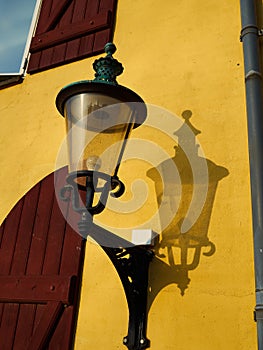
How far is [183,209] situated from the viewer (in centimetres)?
240

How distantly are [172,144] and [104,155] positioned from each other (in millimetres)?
746

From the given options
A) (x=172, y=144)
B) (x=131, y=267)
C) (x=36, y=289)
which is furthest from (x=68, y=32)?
(x=131, y=267)

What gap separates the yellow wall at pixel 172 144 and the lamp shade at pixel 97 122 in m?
0.59

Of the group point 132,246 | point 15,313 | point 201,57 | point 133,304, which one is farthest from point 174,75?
point 15,313

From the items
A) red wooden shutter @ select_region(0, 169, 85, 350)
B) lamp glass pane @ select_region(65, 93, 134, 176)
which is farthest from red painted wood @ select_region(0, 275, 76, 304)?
lamp glass pane @ select_region(65, 93, 134, 176)

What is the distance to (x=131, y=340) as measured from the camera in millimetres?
2186

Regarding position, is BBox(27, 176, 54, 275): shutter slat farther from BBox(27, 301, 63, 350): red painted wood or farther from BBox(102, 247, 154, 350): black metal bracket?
BBox(102, 247, 154, 350): black metal bracket

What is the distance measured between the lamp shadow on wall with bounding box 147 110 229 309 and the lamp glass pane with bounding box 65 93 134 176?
53cm

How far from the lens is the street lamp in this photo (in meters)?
1.96

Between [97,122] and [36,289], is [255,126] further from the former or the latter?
[36,289]

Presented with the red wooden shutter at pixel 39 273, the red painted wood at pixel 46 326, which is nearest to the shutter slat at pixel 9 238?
the red wooden shutter at pixel 39 273

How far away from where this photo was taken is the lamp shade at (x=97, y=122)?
1.98m

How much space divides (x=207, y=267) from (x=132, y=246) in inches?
15.0

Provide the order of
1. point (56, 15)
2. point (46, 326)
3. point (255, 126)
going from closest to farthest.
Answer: point (255, 126), point (46, 326), point (56, 15)
